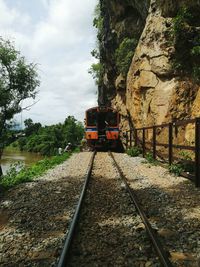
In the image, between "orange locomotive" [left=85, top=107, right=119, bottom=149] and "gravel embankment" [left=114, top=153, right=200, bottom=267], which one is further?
"orange locomotive" [left=85, top=107, right=119, bottom=149]

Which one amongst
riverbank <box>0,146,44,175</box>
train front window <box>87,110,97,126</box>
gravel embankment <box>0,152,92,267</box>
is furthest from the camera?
riverbank <box>0,146,44,175</box>

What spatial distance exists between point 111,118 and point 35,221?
19.6 metres

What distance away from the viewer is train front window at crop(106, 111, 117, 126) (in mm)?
25094

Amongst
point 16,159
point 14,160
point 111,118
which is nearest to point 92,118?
point 111,118

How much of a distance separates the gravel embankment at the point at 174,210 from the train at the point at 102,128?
542 inches

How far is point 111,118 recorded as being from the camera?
82.7 feet

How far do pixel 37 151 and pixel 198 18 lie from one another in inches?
2847

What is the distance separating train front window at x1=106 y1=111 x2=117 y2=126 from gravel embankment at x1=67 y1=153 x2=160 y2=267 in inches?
692

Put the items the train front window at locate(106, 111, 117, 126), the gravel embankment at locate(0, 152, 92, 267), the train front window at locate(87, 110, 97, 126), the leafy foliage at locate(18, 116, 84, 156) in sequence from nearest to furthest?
the gravel embankment at locate(0, 152, 92, 267) → the train front window at locate(106, 111, 117, 126) → the train front window at locate(87, 110, 97, 126) → the leafy foliage at locate(18, 116, 84, 156)

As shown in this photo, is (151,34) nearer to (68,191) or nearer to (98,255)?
(68,191)

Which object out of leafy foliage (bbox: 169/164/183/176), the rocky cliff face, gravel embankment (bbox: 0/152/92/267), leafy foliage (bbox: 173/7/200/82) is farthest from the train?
gravel embankment (bbox: 0/152/92/267)

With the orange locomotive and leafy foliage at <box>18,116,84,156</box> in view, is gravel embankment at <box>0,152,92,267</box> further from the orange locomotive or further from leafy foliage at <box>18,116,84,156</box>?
leafy foliage at <box>18,116,84,156</box>

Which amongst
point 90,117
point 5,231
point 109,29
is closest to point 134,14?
point 109,29

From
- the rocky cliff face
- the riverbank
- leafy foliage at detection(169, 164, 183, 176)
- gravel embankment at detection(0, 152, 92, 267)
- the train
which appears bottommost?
the riverbank
